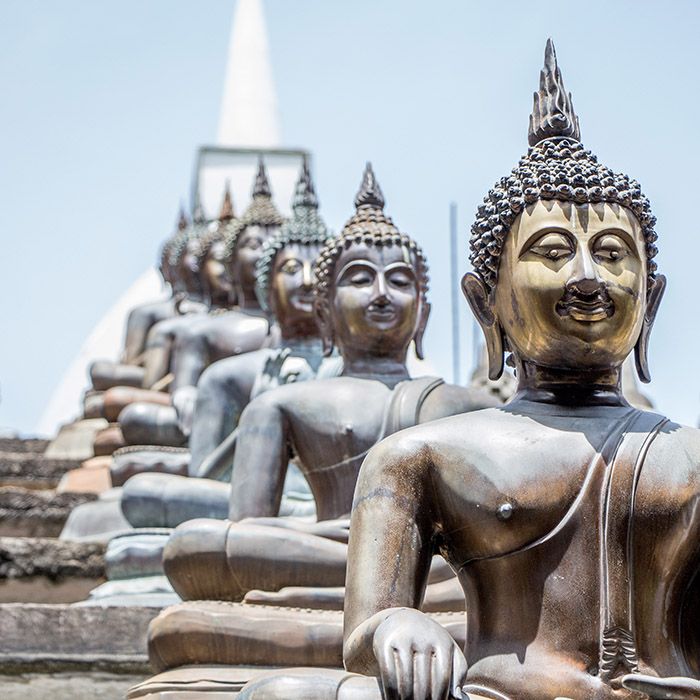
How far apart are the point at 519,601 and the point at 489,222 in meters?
0.93

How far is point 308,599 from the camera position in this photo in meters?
5.20

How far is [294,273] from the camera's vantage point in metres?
7.66

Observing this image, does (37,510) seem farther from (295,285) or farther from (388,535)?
(388,535)

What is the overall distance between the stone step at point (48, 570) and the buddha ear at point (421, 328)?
2424mm

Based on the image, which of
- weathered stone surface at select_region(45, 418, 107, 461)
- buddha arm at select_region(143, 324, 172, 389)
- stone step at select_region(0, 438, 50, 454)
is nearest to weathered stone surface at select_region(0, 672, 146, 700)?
buddha arm at select_region(143, 324, 172, 389)

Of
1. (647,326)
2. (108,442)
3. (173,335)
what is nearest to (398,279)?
→ (647,326)

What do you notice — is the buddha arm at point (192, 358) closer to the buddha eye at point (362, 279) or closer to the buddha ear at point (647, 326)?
the buddha eye at point (362, 279)

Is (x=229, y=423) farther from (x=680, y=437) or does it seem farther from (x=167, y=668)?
(x=680, y=437)

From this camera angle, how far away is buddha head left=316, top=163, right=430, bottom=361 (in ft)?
19.4

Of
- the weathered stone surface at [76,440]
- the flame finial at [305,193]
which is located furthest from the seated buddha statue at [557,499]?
the weathered stone surface at [76,440]

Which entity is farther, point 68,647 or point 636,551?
point 68,647

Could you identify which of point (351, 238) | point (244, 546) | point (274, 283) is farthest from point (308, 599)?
point (274, 283)

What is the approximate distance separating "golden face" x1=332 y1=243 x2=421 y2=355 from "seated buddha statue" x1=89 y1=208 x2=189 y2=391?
8.50m

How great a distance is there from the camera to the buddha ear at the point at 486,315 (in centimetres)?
411
